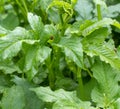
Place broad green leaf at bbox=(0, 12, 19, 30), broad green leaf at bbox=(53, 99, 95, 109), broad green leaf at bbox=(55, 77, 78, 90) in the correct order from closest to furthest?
broad green leaf at bbox=(53, 99, 95, 109) → broad green leaf at bbox=(55, 77, 78, 90) → broad green leaf at bbox=(0, 12, 19, 30)

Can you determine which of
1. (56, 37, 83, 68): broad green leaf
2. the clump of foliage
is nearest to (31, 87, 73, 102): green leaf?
the clump of foliage

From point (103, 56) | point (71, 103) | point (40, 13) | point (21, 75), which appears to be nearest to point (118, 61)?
point (103, 56)

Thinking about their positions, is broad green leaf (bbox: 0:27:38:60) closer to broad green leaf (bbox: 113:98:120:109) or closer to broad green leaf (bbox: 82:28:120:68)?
broad green leaf (bbox: 82:28:120:68)

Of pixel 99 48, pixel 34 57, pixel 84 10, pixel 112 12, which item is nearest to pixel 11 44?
pixel 34 57

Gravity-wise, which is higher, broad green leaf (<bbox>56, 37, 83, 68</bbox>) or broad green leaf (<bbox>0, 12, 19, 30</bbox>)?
broad green leaf (<bbox>56, 37, 83, 68</bbox>)

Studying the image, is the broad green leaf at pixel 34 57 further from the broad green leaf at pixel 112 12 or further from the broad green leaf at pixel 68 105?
the broad green leaf at pixel 112 12

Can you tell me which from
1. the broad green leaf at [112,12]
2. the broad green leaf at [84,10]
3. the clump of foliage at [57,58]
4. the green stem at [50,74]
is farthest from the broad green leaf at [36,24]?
the broad green leaf at [112,12]

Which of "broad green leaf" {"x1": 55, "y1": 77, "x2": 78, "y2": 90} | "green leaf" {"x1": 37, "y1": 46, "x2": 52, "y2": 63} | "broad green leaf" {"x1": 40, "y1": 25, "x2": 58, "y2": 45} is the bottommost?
"broad green leaf" {"x1": 55, "y1": 77, "x2": 78, "y2": 90}

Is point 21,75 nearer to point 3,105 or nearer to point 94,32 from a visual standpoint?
point 3,105
